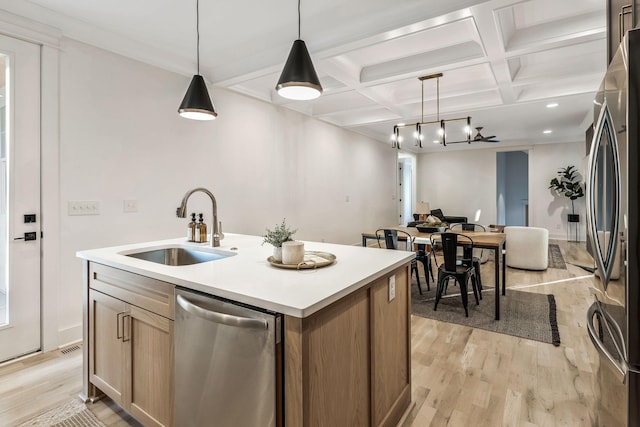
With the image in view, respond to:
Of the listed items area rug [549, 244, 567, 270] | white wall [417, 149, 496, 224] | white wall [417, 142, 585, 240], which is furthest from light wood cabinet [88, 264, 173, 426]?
white wall [417, 149, 496, 224]

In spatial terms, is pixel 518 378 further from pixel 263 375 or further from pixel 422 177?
pixel 422 177

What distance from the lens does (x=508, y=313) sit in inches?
131

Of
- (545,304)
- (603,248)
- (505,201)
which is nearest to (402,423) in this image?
(603,248)

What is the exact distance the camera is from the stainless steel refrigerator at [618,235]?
1.05 metres

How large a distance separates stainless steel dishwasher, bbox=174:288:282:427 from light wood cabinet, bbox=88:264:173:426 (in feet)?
0.40

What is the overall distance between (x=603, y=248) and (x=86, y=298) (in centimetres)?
252

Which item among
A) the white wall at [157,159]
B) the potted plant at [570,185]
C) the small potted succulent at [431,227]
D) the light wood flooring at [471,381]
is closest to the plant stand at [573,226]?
the potted plant at [570,185]

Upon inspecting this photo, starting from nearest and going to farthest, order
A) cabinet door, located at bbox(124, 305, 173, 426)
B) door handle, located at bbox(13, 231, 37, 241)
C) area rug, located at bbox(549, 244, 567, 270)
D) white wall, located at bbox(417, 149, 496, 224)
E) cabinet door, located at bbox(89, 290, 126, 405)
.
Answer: cabinet door, located at bbox(124, 305, 173, 426) < cabinet door, located at bbox(89, 290, 126, 405) < door handle, located at bbox(13, 231, 37, 241) < area rug, located at bbox(549, 244, 567, 270) < white wall, located at bbox(417, 149, 496, 224)

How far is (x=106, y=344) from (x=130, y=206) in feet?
5.25

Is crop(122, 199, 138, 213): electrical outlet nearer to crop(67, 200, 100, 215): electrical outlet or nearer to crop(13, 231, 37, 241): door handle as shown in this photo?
crop(67, 200, 100, 215): electrical outlet

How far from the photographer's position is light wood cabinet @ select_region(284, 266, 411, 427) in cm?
107

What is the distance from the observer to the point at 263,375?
1.10 m

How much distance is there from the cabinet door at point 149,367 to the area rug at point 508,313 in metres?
2.52

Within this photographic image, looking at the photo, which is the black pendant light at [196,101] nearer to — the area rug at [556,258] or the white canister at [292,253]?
the white canister at [292,253]
